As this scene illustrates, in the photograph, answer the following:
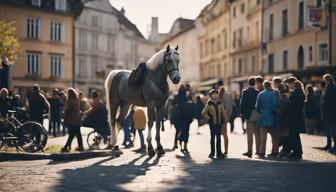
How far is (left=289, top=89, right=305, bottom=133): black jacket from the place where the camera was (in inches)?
586

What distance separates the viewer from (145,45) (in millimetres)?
91500

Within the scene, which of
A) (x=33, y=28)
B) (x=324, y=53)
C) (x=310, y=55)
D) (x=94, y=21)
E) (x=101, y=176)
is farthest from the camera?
(x=94, y=21)

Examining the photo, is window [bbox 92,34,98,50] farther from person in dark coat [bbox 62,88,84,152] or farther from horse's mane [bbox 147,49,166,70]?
horse's mane [bbox 147,49,166,70]

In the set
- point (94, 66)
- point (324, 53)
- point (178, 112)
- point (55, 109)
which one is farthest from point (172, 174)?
point (94, 66)

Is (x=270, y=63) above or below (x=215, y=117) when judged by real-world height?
above

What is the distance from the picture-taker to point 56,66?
5484 cm

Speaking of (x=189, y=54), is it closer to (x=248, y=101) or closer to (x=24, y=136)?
(x=248, y=101)

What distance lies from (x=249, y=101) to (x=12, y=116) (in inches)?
236

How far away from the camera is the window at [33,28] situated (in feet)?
172

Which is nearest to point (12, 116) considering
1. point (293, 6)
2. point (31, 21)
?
point (293, 6)

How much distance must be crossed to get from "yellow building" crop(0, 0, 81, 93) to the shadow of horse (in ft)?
132

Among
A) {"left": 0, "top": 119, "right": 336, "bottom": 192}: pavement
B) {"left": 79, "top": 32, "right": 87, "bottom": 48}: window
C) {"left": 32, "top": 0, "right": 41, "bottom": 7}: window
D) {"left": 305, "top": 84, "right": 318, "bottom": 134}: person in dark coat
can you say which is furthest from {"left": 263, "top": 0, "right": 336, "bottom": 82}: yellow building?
{"left": 79, "top": 32, "right": 87, "bottom": 48}: window

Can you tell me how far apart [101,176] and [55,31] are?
45611 millimetres

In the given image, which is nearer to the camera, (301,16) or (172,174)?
(172,174)
